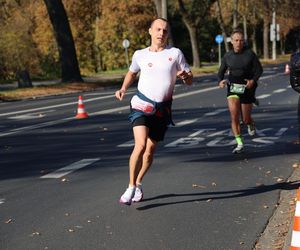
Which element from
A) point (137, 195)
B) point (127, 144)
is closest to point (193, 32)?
point (127, 144)

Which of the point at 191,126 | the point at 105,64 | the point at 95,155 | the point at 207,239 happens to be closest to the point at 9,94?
the point at 191,126

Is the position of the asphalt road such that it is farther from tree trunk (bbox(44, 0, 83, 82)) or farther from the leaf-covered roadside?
tree trunk (bbox(44, 0, 83, 82))

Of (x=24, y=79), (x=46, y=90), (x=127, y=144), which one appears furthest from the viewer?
(x=24, y=79)

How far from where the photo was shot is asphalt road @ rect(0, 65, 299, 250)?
5.61 meters

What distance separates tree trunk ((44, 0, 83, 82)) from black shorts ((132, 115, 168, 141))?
2851 cm

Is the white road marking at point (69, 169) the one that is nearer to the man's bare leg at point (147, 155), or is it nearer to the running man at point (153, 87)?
the man's bare leg at point (147, 155)

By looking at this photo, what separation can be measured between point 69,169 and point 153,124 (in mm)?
2737

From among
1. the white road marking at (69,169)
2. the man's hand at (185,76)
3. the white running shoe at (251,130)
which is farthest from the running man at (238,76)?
the man's hand at (185,76)

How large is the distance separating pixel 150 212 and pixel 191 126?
7.87m

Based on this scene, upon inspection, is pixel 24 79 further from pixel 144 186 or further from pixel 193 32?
pixel 144 186

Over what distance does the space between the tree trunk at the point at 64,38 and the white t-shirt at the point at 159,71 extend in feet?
93.6

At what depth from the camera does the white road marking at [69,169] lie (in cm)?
863

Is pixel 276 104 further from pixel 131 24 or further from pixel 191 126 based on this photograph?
pixel 131 24

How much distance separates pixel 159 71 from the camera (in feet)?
21.7
